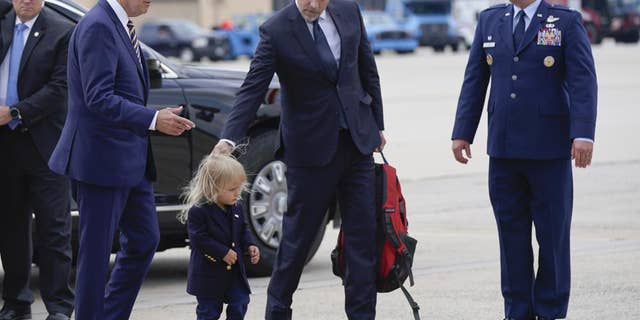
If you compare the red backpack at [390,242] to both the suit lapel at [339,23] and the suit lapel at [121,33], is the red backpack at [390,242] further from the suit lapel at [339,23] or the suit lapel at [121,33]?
the suit lapel at [121,33]

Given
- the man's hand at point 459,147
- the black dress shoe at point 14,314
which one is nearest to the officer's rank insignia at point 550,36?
the man's hand at point 459,147

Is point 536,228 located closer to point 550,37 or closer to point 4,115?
point 550,37

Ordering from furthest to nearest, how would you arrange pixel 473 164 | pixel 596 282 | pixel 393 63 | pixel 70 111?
pixel 393 63 < pixel 473 164 < pixel 596 282 < pixel 70 111

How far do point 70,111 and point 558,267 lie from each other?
94.7 inches

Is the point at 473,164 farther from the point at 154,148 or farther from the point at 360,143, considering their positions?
the point at 360,143

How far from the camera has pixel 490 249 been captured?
996cm

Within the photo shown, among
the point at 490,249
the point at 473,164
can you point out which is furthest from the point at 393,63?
the point at 490,249

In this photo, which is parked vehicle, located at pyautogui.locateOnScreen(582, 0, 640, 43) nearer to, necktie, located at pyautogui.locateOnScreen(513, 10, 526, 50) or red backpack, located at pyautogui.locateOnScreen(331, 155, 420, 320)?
necktie, located at pyautogui.locateOnScreen(513, 10, 526, 50)

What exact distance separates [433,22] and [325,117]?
4591 cm

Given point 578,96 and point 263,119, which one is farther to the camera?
point 263,119

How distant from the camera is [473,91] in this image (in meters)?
6.94

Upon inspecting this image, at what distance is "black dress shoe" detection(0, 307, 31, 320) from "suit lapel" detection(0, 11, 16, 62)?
1.34m

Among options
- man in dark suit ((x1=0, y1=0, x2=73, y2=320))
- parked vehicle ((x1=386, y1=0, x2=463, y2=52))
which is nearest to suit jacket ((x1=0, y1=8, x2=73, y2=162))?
man in dark suit ((x1=0, y1=0, x2=73, y2=320))

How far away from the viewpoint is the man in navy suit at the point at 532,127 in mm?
6613
